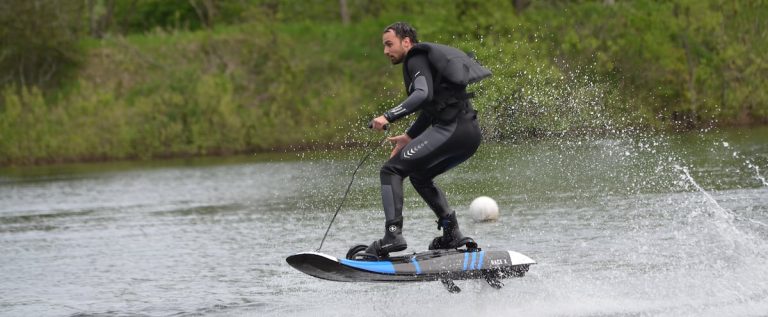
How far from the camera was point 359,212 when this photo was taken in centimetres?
1814

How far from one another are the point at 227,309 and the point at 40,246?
7518 mm

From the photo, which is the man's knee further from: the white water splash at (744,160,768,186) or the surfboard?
the white water splash at (744,160,768,186)

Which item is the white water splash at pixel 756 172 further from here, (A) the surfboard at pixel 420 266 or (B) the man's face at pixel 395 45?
(B) the man's face at pixel 395 45

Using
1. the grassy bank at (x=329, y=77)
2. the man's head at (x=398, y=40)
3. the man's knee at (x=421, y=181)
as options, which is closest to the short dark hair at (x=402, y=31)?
the man's head at (x=398, y=40)

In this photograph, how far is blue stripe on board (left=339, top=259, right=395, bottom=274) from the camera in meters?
9.57

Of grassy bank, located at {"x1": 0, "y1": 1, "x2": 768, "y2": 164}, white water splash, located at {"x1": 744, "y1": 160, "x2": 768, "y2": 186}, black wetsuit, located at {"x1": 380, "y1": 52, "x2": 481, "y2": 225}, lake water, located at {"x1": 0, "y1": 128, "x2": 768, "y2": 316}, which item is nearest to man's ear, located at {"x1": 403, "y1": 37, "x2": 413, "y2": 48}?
black wetsuit, located at {"x1": 380, "y1": 52, "x2": 481, "y2": 225}

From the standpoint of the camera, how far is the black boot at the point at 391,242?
984 centimetres

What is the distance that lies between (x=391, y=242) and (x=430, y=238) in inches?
168

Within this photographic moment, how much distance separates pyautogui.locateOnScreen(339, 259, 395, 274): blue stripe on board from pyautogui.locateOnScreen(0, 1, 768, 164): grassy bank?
80.0ft

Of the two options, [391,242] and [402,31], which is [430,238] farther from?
[402,31]

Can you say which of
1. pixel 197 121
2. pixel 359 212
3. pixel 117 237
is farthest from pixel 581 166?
pixel 197 121

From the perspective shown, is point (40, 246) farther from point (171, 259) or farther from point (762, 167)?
point (762, 167)

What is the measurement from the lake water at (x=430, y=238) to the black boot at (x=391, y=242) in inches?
20.1

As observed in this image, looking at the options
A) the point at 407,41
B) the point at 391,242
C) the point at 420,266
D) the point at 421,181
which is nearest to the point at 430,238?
the point at 421,181
